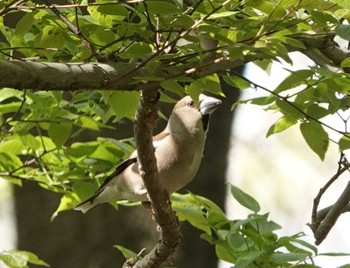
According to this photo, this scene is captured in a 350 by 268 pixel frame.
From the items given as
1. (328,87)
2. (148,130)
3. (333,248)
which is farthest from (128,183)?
(333,248)

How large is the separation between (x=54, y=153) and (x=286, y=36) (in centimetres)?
105

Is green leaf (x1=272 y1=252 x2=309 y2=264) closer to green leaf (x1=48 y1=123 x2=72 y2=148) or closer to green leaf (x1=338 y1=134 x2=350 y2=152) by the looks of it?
green leaf (x1=338 y1=134 x2=350 y2=152)

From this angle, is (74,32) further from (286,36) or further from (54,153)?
(54,153)

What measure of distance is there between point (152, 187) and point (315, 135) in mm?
346

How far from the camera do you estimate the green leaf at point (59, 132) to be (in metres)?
1.91

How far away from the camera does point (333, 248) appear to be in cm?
522

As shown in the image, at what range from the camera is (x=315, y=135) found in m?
1.48

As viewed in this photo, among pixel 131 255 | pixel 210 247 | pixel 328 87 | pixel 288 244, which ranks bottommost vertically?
pixel 210 247

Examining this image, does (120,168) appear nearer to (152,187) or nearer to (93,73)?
(152,187)

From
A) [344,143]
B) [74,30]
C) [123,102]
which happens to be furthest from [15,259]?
[344,143]

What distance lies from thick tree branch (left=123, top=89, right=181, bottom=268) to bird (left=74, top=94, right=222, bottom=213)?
227mm

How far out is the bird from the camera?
6.57 ft

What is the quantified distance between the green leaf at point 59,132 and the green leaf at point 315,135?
66cm

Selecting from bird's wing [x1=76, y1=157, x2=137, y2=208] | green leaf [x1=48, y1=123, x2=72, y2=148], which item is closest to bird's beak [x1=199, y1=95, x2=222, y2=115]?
bird's wing [x1=76, y1=157, x2=137, y2=208]
